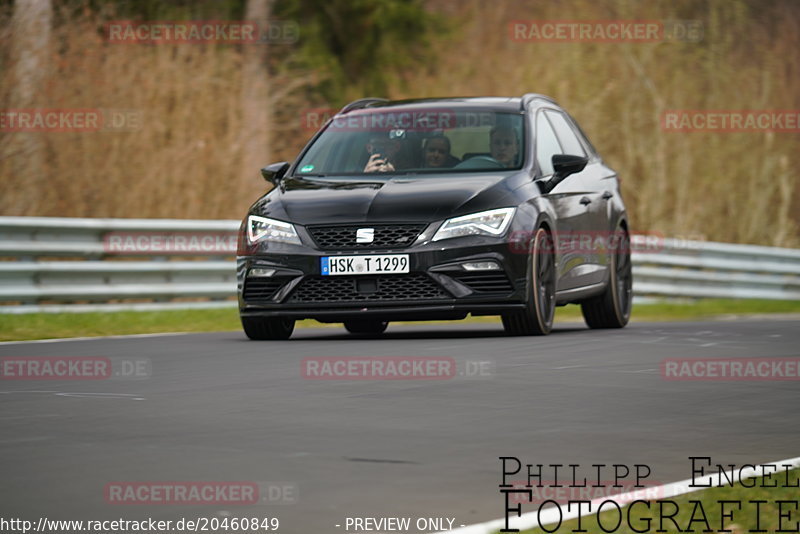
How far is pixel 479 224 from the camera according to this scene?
12.2 meters

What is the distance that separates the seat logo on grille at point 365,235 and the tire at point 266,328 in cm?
113

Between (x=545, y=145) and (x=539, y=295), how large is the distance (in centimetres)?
159

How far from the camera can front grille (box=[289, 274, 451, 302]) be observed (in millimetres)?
12117

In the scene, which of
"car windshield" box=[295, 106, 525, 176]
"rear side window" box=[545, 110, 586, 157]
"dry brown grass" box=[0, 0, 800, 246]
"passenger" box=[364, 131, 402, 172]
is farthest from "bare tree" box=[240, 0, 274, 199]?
"passenger" box=[364, 131, 402, 172]

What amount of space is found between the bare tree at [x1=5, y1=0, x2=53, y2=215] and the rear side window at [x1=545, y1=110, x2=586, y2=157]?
6708 millimetres

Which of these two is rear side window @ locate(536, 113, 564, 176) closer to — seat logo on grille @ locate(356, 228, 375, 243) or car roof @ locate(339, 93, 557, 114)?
car roof @ locate(339, 93, 557, 114)

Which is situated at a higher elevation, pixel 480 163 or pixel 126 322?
pixel 480 163

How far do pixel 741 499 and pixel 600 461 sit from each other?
A: 0.92 m

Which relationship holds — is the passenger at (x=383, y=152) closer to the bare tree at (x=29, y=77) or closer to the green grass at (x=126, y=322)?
the green grass at (x=126, y=322)

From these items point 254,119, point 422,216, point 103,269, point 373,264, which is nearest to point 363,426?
point 373,264

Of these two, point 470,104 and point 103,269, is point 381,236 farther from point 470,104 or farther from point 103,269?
point 103,269

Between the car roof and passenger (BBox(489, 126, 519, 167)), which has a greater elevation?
the car roof

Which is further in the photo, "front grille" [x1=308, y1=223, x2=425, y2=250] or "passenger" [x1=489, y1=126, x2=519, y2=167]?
"passenger" [x1=489, y1=126, x2=519, y2=167]

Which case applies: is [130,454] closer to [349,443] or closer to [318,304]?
[349,443]
